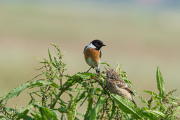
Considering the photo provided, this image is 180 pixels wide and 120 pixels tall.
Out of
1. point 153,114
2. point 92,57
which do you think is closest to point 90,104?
point 153,114

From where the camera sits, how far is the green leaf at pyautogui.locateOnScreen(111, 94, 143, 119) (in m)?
1.53

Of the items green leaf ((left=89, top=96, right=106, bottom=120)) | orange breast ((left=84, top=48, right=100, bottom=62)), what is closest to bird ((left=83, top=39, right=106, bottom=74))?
orange breast ((left=84, top=48, right=100, bottom=62))

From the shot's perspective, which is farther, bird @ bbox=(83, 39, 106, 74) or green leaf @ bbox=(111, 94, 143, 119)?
bird @ bbox=(83, 39, 106, 74)

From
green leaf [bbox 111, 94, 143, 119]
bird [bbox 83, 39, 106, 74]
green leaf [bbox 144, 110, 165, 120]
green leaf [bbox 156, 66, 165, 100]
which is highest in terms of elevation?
bird [bbox 83, 39, 106, 74]

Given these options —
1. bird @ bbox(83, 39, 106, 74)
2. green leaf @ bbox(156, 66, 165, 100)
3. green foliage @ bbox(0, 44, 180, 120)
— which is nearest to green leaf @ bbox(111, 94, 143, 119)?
green foliage @ bbox(0, 44, 180, 120)

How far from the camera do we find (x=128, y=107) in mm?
1539

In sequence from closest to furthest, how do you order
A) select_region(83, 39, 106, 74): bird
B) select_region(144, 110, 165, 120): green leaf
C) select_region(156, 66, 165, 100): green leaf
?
1. select_region(144, 110, 165, 120): green leaf
2. select_region(156, 66, 165, 100): green leaf
3. select_region(83, 39, 106, 74): bird

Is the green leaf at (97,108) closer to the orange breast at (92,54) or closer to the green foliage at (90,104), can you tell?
the green foliage at (90,104)

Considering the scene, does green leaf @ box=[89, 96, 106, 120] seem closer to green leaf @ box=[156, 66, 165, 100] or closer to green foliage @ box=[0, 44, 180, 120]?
green foliage @ box=[0, 44, 180, 120]

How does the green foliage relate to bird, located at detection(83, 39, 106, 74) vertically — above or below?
below

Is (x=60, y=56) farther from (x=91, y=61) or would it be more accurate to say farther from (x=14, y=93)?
(x=91, y=61)

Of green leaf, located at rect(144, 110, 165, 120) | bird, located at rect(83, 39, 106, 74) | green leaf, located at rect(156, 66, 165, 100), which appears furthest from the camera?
bird, located at rect(83, 39, 106, 74)

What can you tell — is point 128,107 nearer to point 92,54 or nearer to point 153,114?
point 153,114

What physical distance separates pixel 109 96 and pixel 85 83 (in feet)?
0.63
